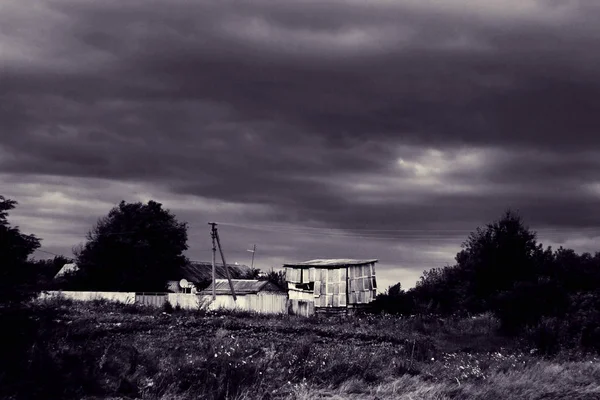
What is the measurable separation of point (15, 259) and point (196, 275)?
206ft

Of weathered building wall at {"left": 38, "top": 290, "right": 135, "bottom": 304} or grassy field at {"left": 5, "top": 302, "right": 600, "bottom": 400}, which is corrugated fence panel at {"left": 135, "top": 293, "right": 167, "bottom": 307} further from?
grassy field at {"left": 5, "top": 302, "right": 600, "bottom": 400}

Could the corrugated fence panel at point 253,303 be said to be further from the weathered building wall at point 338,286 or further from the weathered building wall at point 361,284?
the weathered building wall at point 361,284

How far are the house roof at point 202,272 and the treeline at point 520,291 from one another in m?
21.5

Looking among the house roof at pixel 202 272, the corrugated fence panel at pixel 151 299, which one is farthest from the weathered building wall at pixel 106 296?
the house roof at pixel 202 272

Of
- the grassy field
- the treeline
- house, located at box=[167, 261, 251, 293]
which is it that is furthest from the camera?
house, located at box=[167, 261, 251, 293]

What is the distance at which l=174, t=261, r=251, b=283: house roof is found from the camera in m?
75.1

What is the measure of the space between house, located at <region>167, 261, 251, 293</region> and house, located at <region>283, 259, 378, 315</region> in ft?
37.1

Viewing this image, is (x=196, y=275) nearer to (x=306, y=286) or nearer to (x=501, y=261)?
(x=306, y=286)

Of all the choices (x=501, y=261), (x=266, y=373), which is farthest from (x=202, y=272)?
(x=266, y=373)

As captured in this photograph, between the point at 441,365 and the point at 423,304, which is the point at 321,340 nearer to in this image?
the point at 441,365

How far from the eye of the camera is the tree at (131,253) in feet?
224

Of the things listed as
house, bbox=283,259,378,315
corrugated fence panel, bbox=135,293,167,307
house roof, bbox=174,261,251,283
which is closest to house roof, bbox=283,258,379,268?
house, bbox=283,259,378,315

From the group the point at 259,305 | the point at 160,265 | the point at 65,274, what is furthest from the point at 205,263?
the point at 259,305

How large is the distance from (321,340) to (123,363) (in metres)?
13.9
